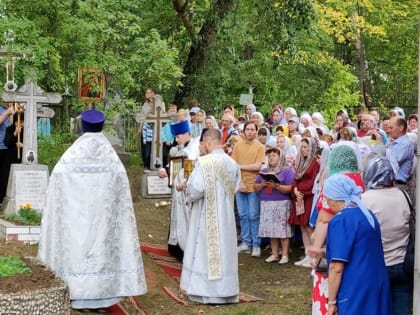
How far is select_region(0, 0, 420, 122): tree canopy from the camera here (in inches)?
464

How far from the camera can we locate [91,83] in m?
12.2

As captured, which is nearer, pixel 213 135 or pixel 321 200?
pixel 321 200

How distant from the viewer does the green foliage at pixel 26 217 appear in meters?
9.94

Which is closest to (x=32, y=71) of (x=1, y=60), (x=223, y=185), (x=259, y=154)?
(x=1, y=60)

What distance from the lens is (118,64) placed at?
1197 centimetres

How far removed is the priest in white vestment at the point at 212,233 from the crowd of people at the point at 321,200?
2cm

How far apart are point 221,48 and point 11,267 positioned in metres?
12.1

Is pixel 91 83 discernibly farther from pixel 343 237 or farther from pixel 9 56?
pixel 343 237

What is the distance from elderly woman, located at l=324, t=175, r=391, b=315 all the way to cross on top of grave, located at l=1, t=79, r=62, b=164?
6.78 m

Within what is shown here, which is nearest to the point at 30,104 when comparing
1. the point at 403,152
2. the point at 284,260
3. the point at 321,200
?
the point at 284,260

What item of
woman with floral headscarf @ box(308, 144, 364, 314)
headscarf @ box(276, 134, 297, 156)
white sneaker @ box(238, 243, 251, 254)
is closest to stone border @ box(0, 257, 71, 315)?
woman with floral headscarf @ box(308, 144, 364, 314)

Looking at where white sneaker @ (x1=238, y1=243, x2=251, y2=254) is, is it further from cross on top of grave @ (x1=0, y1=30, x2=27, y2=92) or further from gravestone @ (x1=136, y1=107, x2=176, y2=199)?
cross on top of grave @ (x1=0, y1=30, x2=27, y2=92)

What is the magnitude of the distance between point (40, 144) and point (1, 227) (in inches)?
209

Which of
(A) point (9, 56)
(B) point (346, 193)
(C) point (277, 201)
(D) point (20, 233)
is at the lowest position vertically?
(D) point (20, 233)
